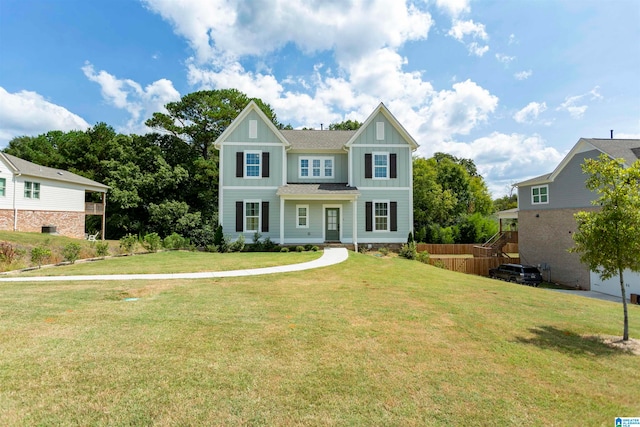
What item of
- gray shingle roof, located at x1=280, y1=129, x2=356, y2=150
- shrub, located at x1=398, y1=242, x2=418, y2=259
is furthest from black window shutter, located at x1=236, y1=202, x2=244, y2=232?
shrub, located at x1=398, y1=242, x2=418, y2=259

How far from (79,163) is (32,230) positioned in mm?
12358

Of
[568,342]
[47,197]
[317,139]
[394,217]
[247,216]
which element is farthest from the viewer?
[47,197]

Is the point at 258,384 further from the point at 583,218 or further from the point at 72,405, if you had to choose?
the point at 583,218

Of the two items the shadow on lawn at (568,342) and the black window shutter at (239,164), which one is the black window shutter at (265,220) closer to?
the black window shutter at (239,164)

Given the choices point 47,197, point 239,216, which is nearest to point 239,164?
point 239,216

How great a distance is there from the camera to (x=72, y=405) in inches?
119

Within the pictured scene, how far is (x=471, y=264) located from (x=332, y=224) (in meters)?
10.7

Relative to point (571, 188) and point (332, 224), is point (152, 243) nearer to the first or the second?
point (332, 224)

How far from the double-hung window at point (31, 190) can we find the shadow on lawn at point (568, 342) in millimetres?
31049

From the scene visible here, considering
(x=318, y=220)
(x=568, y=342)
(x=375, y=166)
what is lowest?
(x=568, y=342)

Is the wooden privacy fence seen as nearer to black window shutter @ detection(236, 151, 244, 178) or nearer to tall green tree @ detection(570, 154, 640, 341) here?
black window shutter @ detection(236, 151, 244, 178)

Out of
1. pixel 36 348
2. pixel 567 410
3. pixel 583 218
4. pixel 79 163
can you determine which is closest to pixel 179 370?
pixel 36 348

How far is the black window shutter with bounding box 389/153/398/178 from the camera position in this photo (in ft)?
65.8

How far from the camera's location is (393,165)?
2005 centimetres
